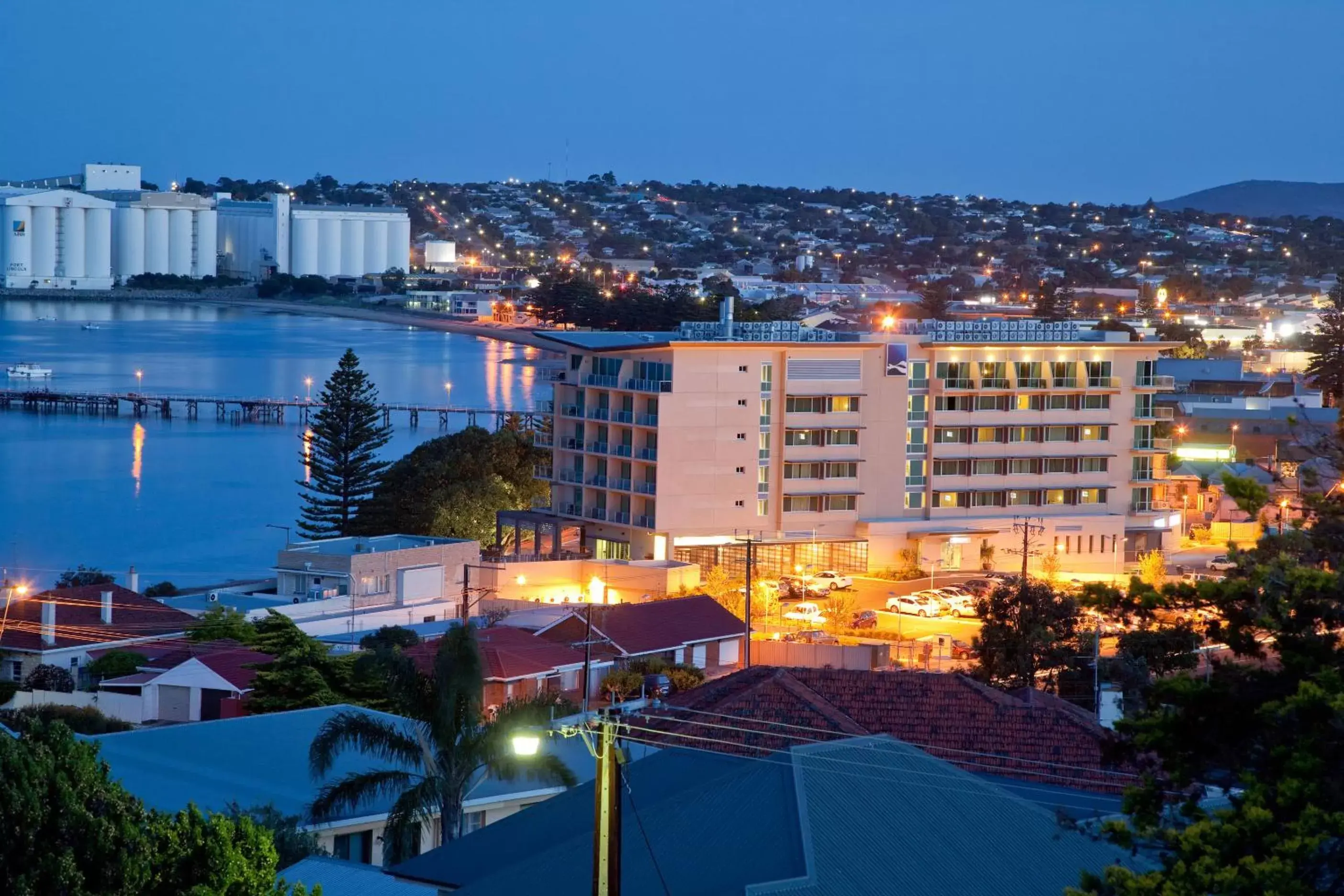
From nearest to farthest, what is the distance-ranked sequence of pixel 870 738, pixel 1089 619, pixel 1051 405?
pixel 870 738 < pixel 1089 619 < pixel 1051 405

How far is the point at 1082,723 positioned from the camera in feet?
35.1

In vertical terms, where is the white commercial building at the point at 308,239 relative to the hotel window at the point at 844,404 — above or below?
above

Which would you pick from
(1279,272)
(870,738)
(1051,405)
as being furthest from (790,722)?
(1279,272)

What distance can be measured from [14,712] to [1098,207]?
5570 inches

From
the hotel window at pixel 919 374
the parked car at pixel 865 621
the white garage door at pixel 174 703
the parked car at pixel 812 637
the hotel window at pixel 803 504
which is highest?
the hotel window at pixel 919 374

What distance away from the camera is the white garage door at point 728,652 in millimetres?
19438

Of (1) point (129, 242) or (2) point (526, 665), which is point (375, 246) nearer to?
(1) point (129, 242)

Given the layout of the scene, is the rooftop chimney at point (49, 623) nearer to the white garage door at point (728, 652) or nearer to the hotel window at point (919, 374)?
the white garage door at point (728, 652)

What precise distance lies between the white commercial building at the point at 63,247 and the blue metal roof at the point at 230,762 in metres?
117

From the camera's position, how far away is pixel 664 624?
19234 millimetres

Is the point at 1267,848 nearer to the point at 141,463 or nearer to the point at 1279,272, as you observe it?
the point at 141,463

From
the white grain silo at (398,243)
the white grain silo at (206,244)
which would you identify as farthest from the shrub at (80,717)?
the white grain silo at (398,243)

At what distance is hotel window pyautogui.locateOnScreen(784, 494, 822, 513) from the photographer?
28031mm

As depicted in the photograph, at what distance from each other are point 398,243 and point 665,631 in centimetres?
11560
